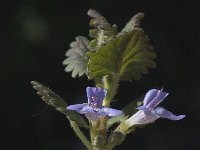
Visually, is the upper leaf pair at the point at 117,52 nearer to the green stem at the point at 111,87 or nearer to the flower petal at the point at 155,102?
the green stem at the point at 111,87

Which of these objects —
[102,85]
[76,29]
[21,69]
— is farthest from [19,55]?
[102,85]

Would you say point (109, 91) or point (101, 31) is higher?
point (101, 31)

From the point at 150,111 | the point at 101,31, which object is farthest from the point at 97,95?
the point at 101,31

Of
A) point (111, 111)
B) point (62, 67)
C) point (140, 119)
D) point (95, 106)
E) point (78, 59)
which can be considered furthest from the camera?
point (62, 67)

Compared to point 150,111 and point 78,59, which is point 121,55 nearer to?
point 150,111

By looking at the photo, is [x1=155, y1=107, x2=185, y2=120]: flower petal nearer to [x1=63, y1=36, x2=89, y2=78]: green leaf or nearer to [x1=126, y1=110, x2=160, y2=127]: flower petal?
[x1=126, y1=110, x2=160, y2=127]: flower petal

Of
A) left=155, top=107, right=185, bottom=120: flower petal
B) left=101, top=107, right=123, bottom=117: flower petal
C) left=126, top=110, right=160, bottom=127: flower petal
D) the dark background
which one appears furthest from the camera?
the dark background

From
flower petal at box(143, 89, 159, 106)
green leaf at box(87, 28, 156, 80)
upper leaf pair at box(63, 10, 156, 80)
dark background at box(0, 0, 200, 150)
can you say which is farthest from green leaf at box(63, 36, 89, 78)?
dark background at box(0, 0, 200, 150)
